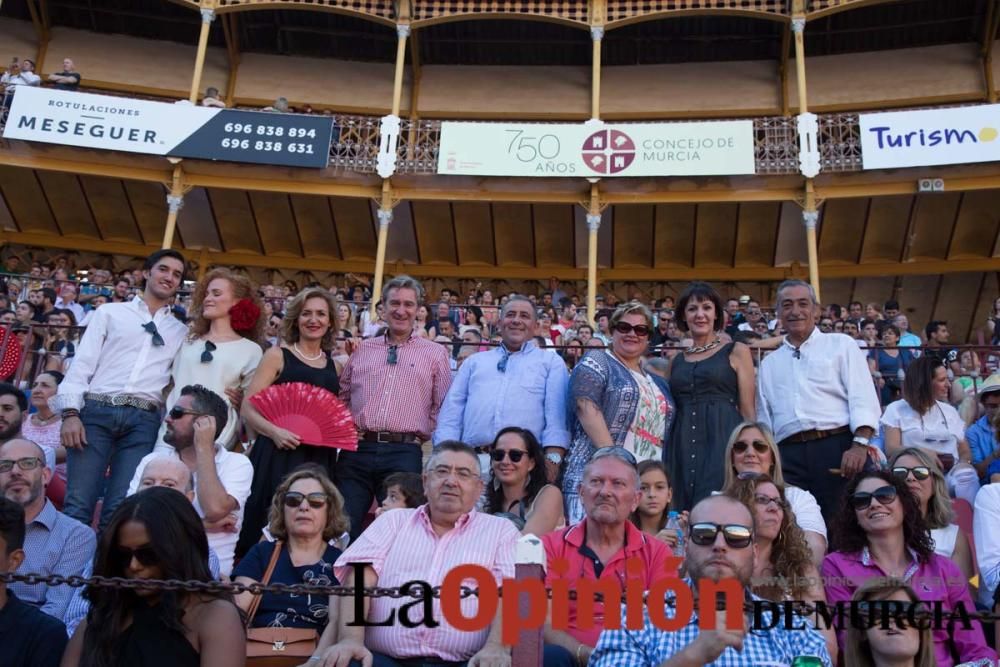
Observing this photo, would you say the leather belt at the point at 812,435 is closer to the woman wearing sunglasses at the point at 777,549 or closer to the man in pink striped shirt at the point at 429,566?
the woman wearing sunglasses at the point at 777,549

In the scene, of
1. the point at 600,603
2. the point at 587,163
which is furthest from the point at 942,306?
the point at 600,603

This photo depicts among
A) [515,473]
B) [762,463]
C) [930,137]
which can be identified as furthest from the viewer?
[930,137]

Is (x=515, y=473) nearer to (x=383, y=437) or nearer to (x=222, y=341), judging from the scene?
(x=383, y=437)

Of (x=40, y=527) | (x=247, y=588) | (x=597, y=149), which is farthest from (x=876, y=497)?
(x=597, y=149)

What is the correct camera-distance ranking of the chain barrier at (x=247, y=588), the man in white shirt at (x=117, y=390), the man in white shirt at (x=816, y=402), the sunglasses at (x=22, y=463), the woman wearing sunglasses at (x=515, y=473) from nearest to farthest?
the chain barrier at (x=247, y=588) < the sunglasses at (x=22, y=463) < the woman wearing sunglasses at (x=515, y=473) < the man in white shirt at (x=117, y=390) < the man in white shirt at (x=816, y=402)

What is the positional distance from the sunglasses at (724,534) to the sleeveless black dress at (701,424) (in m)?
1.43

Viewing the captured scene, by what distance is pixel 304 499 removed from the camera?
11.7ft

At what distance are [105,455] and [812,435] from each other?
3679mm

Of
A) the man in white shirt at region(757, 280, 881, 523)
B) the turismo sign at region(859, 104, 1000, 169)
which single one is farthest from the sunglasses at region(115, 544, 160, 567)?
the turismo sign at region(859, 104, 1000, 169)

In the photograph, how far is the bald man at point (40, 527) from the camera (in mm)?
3688

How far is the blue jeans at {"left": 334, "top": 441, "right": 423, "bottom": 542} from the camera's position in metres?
4.31

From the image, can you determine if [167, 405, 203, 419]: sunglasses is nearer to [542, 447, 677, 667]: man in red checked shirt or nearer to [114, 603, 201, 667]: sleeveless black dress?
[114, 603, 201, 667]: sleeveless black dress

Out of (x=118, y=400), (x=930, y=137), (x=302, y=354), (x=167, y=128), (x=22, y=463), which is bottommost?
(x=22, y=463)

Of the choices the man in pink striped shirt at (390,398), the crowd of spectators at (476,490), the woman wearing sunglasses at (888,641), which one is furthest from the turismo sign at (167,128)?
the woman wearing sunglasses at (888,641)
